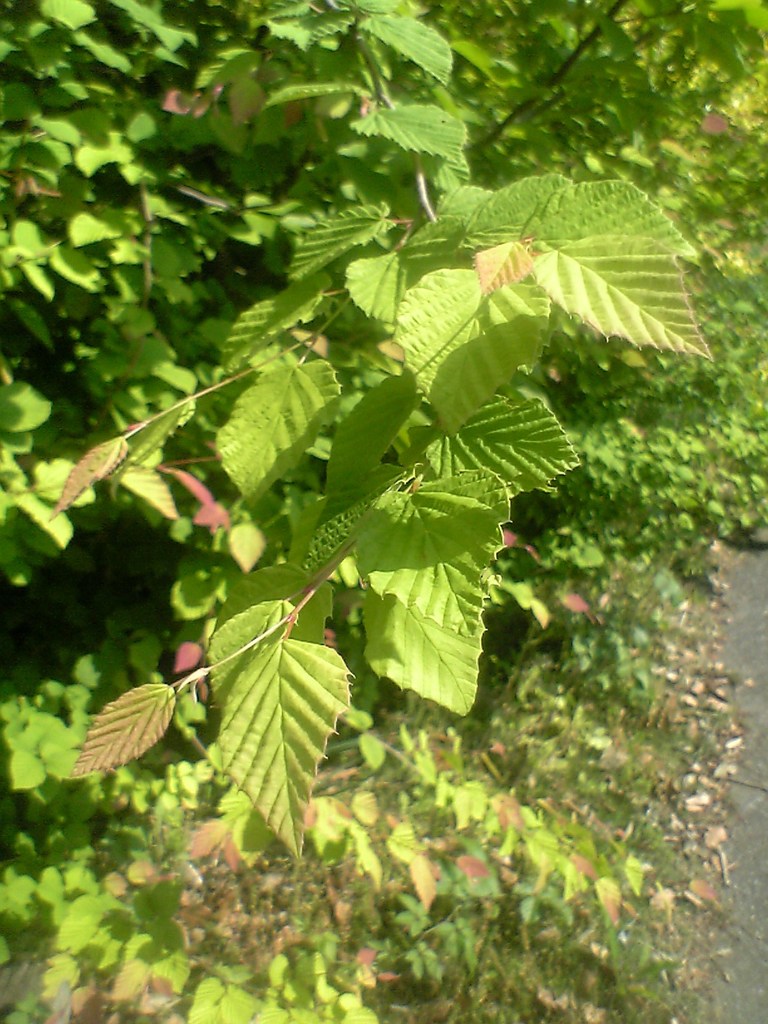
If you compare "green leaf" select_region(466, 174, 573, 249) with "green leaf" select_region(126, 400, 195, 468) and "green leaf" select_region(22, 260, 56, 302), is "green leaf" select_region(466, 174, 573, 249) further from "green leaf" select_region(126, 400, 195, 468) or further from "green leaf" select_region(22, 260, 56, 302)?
"green leaf" select_region(22, 260, 56, 302)

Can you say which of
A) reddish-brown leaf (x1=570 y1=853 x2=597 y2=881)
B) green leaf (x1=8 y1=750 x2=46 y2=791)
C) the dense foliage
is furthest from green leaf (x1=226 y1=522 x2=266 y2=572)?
reddish-brown leaf (x1=570 y1=853 x2=597 y2=881)

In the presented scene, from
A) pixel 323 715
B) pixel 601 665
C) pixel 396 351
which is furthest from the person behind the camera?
pixel 601 665

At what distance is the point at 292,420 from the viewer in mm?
682

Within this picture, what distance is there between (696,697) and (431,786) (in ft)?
5.68

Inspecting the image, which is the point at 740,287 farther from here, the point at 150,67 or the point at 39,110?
the point at 39,110

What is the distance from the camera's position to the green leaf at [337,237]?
73 cm

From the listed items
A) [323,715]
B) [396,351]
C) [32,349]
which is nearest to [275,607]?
[323,715]

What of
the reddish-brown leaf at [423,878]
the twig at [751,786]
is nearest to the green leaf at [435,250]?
the reddish-brown leaf at [423,878]

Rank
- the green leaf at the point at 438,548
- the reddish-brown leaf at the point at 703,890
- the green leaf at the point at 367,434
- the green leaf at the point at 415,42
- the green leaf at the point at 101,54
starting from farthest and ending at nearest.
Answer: the reddish-brown leaf at the point at 703,890
the green leaf at the point at 101,54
the green leaf at the point at 415,42
the green leaf at the point at 367,434
the green leaf at the point at 438,548

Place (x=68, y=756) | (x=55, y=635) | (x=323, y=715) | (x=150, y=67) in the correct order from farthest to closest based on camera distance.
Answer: (x=55, y=635) → (x=68, y=756) → (x=150, y=67) → (x=323, y=715)

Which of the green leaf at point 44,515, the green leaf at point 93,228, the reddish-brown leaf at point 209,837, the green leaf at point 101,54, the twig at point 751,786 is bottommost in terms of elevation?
the twig at point 751,786

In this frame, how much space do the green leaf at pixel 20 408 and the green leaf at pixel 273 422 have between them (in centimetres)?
75

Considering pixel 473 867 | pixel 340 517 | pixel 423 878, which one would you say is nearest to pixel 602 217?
pixel 340 517

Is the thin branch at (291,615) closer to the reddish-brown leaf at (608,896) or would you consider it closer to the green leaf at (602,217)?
the green leaf at (602,217)
